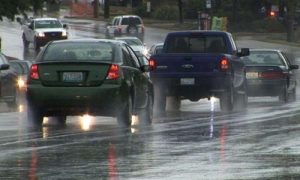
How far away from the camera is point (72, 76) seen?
685 inches

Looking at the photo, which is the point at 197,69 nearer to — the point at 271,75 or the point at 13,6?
the point at 271,75

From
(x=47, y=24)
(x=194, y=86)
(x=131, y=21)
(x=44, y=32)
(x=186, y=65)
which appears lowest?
(x=131, y=21)

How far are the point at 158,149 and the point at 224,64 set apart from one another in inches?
397

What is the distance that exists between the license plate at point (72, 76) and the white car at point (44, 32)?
39.9 m

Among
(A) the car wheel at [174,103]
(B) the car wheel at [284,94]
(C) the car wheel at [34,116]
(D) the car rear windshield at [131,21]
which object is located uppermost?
(C) the car wheel at [34,116]

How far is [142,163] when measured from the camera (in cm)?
1215

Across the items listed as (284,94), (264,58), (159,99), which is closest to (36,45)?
(264,58)

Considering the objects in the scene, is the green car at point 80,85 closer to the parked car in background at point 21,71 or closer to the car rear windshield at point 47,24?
the parked car in background at point 21,71

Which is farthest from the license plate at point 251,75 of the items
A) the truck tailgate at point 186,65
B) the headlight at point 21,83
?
the headlight at point 21,83

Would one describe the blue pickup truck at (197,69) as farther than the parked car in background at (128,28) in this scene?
No

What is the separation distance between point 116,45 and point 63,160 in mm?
5986

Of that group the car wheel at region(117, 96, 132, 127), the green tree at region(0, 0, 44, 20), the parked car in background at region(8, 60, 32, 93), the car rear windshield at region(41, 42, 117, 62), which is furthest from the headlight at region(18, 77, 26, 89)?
the car wheel at region(117, 96, 132, 127)

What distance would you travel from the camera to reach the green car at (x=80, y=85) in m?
17.3

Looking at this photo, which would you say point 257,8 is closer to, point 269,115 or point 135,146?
point 269,115
